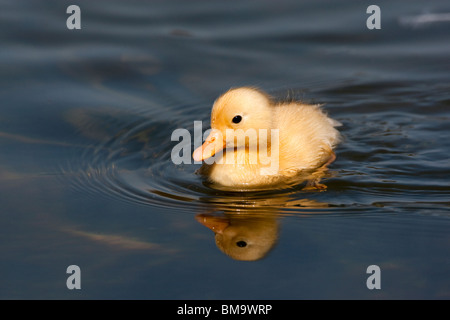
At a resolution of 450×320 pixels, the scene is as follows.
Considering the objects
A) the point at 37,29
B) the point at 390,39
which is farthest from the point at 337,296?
the point at 37,29

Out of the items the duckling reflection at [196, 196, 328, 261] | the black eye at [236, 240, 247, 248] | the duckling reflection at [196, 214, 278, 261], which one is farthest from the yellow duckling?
the black eye at [236, 240, 247, 248]

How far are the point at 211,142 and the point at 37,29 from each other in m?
3.43

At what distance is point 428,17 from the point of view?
785cm

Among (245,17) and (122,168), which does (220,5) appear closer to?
(245,17)

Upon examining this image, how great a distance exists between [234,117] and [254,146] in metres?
0.33

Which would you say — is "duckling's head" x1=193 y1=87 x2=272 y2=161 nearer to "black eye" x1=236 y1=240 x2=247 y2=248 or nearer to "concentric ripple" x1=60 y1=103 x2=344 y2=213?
"concentric ripple" x1=60 y1=103 x2=344 y2=213

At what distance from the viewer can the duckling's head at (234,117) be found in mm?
4879

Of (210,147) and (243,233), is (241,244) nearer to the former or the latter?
(243,233)

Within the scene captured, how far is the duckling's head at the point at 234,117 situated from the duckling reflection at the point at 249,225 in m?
0.51

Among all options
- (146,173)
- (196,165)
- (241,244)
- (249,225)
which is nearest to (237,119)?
(196,165)

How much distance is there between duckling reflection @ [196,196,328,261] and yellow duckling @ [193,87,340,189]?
40cm

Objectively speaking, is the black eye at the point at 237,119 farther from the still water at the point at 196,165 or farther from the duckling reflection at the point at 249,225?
the duckling reflection at the point at 249,225

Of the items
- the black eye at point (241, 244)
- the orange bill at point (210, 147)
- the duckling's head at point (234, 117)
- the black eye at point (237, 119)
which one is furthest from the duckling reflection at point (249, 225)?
the black eye at point (237, 119)

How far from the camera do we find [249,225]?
4172mm
